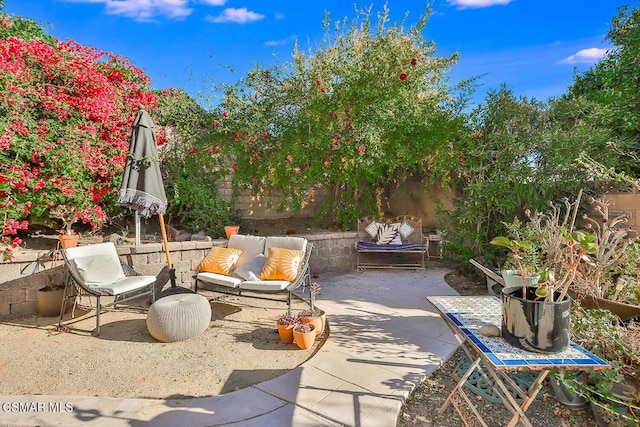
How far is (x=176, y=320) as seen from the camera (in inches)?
137

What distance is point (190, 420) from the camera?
2.23 metres

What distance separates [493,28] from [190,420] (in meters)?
8.41

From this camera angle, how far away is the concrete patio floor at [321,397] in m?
2.22

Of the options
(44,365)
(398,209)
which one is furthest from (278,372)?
(398,209)

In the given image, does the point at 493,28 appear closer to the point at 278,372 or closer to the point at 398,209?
the point at 398,209

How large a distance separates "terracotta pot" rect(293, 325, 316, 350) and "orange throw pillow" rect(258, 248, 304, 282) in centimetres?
95

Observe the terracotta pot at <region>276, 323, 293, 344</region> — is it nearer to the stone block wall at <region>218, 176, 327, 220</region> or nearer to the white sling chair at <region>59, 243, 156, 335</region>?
the white sling chair at <region>59, 243, 156, 335</region>

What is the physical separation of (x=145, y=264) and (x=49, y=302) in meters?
1.18

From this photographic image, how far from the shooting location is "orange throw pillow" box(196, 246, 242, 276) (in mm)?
4621

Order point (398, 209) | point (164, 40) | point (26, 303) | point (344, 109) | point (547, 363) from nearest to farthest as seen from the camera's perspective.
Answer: point (547, 363) → point (26, 303) → point (344, 109) → point (164, 40) → point (398, 209)

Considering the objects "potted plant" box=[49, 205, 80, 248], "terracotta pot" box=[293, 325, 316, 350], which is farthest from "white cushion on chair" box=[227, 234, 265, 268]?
"potted plant" box=[49, 205, 80, 248]

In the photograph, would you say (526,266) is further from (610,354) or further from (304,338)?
(304,338)

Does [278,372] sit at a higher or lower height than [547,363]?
lower

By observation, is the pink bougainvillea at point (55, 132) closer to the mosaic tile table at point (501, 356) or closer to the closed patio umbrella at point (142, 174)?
the closed patio umbrella at point (142, 174)
